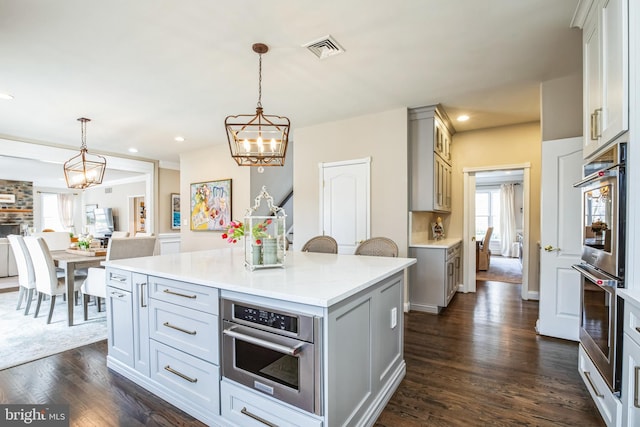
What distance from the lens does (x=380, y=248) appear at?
2912 millimetres

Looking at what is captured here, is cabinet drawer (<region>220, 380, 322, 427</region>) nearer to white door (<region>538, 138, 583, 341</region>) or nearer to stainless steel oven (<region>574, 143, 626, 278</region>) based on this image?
stainless steel oven (<region>574, 143, 626, 278</region>)

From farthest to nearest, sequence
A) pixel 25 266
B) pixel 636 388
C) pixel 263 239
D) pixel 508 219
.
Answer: pixel 508 219, pixel 25 266, pixel 263 239, pixel 636 388

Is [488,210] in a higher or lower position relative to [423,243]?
higher

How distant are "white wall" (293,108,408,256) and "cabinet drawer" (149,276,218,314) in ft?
9.04

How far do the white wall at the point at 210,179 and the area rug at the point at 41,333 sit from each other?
2.41 m

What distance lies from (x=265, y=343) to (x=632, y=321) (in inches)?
69.3

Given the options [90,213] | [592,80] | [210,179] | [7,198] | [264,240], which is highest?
[592,80]

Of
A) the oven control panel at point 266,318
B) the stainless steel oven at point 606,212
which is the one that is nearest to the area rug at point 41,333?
the oven control panel at point 266,318

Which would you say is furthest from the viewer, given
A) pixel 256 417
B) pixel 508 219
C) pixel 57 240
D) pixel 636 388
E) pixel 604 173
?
pixel 508 219

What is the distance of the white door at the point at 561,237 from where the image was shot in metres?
2.84

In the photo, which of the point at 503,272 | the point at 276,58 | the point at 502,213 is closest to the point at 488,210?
the point at 502,213

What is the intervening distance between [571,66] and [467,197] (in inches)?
97.9

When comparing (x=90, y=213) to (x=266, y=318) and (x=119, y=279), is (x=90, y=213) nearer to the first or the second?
(x=119, y=279)

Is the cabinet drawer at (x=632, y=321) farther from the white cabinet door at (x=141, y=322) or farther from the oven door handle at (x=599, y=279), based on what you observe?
the white cabinet door at (x=141, y=322)
